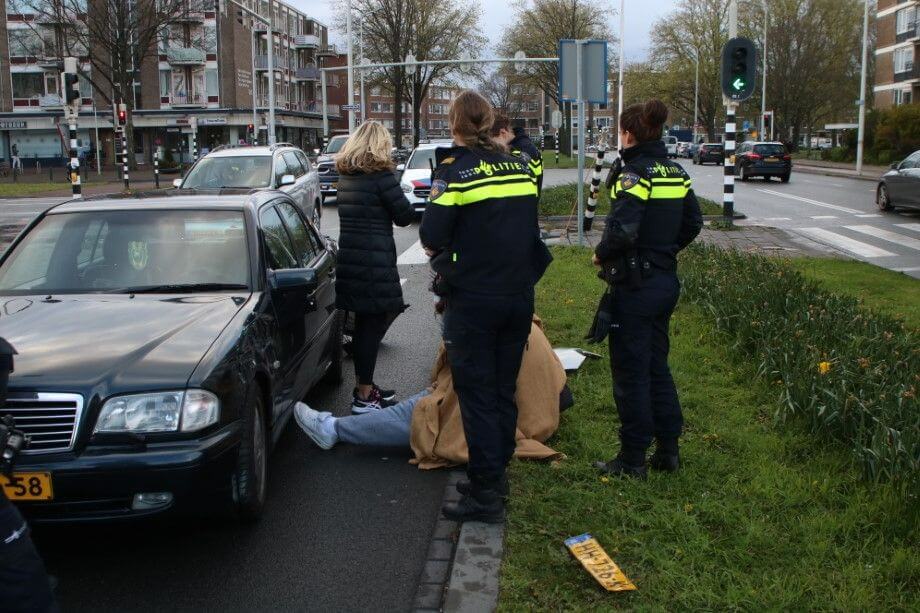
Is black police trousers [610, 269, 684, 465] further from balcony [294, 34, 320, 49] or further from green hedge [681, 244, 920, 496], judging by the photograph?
balcony [294, 34, 320, 49]

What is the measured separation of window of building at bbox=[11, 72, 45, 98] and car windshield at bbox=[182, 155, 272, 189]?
63069 millimetres

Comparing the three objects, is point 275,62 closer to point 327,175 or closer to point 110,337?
point 327,175

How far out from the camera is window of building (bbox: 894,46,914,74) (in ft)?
213

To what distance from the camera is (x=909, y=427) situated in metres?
4.36

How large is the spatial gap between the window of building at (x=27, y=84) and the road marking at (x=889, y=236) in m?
67.2

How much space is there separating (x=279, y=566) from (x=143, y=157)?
2854 inches

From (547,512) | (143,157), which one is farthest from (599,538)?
(143,157)

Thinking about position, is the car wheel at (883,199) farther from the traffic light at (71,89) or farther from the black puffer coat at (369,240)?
the black puffer coat at (369,240)

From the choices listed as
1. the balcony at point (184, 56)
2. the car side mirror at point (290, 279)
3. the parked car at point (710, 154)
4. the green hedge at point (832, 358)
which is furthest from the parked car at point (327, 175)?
the balcony at point (184, 56)

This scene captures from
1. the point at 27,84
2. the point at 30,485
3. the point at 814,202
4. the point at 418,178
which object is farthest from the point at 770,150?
the point at 27,84

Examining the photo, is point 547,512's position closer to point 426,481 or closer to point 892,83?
point 426,481

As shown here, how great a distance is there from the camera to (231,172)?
15.6m

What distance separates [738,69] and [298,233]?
11.7 metres

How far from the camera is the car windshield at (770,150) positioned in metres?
34.8
